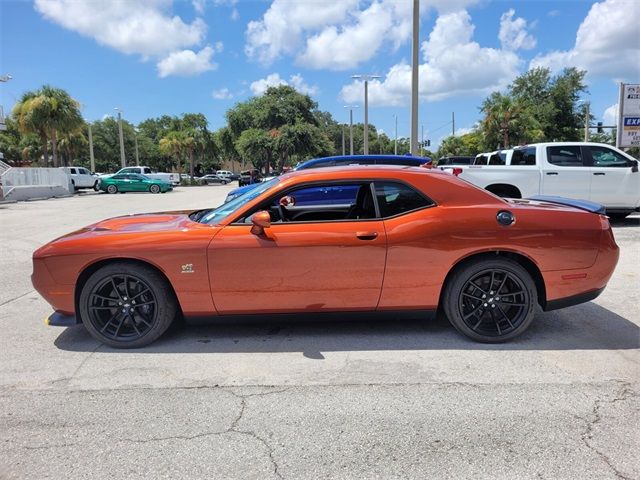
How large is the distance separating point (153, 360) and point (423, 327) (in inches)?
96.2

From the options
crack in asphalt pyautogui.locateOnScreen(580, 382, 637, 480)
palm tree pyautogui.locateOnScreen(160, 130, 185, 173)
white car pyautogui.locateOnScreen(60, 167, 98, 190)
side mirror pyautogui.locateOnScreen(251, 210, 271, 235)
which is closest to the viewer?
crack in asphalt pyautogui.locateOnScreen(580, 382, 637, 480)

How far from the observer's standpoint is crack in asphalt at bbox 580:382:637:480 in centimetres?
265

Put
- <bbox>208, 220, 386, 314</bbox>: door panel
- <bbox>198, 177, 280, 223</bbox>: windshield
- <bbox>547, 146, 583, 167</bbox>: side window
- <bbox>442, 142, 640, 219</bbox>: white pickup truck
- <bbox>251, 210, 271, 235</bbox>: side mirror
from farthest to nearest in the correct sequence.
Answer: <bbox>547, 146, 583, 167</bbox>: side window → <bbox>442, 142, 640, 219</bbox>: white pickup truck → <bbox>198, 177, 280, 223</bbox>: windshield → <bbox>208, 220, 386, 314</bbox>: door panel → <bbox>251, 210, 271, 235</bbox>: side mirror

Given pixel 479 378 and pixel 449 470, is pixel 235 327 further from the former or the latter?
pixel 449 470

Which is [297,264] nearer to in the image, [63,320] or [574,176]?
[63,320]

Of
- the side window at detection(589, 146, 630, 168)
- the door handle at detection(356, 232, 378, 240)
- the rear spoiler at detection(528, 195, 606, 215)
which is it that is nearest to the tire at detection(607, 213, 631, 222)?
the side window at detection(589, 146, 630, 168)

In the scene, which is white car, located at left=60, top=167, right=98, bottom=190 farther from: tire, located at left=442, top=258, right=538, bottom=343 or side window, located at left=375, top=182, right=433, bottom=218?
tire, located at left=442, top=258, right=538, bottom=343

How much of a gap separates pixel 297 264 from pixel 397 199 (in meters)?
1.04

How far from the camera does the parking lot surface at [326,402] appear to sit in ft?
8.98

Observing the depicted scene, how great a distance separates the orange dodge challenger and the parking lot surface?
249 millimetres

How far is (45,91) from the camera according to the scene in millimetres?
33750

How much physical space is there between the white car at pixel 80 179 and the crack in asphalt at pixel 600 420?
35.7 m

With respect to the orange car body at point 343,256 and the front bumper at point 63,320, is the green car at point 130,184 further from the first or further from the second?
the orange car body at point 343,256

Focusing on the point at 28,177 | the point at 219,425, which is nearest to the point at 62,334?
the point at 219,425
